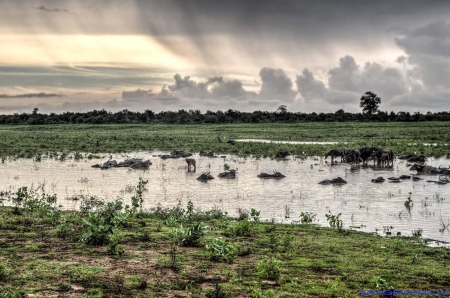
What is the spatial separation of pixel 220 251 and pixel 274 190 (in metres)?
10.6

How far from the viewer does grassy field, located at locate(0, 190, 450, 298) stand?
6.88m

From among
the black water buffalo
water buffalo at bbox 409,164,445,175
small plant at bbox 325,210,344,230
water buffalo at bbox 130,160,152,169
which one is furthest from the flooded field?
the black water buffalo

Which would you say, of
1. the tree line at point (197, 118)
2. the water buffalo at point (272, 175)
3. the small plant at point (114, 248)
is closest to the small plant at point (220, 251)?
the small plant at point (114, 248)

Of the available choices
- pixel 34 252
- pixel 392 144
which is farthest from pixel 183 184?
pixel 392 144

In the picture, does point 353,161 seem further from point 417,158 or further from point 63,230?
point 63,230

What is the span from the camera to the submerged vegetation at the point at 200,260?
22.6ft

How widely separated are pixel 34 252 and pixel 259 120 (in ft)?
284

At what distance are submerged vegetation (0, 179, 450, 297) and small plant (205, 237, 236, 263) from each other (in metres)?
0.02

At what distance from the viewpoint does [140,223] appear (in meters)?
11.6

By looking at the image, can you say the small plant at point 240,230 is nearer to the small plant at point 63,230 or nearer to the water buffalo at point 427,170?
the small plant at point 63,230

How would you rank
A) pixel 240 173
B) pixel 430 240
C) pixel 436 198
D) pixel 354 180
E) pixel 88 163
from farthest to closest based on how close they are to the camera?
pixel 88 163 → pixel 240 173 → pixel 354 180 → pixel 436 198 → pixel 430 240

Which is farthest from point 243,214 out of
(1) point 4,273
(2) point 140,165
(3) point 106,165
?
(3) point 106,165

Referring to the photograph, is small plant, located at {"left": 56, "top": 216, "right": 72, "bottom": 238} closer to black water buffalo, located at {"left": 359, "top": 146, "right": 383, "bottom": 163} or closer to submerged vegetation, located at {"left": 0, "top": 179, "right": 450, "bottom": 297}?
submerged vegetation, located at {"left": 0, "top": 179, "right": 450, "bottom": 297}

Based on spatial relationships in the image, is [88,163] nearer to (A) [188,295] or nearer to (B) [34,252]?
(B) [34,252]
